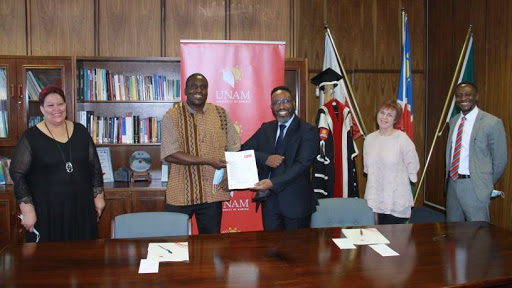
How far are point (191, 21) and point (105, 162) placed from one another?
180 cm

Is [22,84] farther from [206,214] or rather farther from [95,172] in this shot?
[206,214]

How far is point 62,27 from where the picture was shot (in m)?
4.67

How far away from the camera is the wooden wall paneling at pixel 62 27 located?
15.2 ft

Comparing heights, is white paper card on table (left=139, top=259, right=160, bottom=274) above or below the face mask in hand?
below

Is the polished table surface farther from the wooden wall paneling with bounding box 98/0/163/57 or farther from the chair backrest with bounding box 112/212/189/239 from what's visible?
the wooden wall paneling with bounding box 98/0/163/57

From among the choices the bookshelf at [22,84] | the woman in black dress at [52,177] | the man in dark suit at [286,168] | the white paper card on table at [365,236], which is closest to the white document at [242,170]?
the man in dark suit at [286,168]

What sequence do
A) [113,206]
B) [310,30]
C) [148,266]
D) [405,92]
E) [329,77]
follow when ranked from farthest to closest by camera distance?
[310,30] → [405,92] → [329,77] → [113,206] → [148,266]

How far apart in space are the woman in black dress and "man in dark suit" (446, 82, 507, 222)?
2994mm

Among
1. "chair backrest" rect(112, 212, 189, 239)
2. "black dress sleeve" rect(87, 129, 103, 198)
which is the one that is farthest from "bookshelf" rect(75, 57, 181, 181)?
"chair backrest" rect(112, 212, 189, 239)

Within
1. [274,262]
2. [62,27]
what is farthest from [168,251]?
[62,27]

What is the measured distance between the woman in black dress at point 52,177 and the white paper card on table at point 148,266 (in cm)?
117

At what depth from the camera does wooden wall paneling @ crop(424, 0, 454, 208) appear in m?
6.03

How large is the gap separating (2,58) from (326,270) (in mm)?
4041

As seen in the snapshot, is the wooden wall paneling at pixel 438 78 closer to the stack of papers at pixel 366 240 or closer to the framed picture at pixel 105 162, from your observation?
the stack of papers at pixel 366 240
